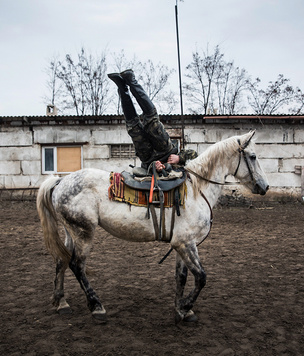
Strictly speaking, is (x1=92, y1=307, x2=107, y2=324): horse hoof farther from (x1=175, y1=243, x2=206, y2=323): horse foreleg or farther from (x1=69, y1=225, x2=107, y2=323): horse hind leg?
(x1=175, y1=243, x2=206, y2=323): horse foreleg

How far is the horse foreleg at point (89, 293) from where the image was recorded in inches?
120

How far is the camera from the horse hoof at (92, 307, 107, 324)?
3021mm

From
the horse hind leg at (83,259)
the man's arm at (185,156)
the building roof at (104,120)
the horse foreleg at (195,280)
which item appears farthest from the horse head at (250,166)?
the building roof at (104,120)

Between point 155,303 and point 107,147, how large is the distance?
990 centimetres

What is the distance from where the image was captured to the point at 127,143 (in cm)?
1280

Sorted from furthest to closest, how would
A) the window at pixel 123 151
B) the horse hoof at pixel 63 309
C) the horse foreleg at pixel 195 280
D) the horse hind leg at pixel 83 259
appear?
the window at pixel 123 151
the horse hoof at pixel 63 309
the horse hind leg at pixel 83 259
the horse foreleg at pixel 195 280

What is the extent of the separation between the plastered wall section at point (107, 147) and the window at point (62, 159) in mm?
243

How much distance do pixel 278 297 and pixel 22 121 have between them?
12.1 m

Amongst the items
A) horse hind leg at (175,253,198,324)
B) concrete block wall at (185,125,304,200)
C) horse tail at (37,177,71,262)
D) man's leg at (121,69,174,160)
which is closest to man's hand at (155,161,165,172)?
man's leg at (121,69,174,160)

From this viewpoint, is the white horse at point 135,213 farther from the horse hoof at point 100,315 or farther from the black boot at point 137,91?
the black boot at point 137,91

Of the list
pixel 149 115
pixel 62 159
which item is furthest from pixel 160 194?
pixel 62 159

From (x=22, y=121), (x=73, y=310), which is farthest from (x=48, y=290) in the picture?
(x=22, y=121)

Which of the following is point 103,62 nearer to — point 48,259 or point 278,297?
point 48,259

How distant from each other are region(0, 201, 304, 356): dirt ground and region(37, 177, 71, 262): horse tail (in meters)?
0.61
